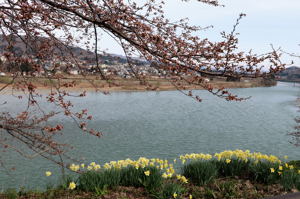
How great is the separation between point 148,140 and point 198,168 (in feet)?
20.0

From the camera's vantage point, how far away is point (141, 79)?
356 cm

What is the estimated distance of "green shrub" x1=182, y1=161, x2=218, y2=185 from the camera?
16.6 ft

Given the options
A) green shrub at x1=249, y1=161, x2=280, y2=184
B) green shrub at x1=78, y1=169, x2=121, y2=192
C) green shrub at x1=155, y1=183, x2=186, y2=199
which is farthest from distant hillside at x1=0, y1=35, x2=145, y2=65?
green shrub at x1=249, y1=161, x2=280, y2=184

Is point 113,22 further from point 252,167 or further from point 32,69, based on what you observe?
point 252,167

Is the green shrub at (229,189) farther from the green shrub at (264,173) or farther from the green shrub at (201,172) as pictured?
the green shrub at (264,173)

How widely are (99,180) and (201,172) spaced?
5.72 ft

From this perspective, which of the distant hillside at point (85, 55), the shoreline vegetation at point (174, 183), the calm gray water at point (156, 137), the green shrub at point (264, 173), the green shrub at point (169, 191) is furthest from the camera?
the calm gray water at point (156, 137)

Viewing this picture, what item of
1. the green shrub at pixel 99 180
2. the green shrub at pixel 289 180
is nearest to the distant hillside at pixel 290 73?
the green shrub at pixel 289 180

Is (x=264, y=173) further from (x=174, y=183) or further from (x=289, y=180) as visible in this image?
(x=174, y=183)

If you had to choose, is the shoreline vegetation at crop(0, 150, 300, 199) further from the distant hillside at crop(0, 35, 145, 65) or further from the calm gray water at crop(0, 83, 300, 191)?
the calm gray water at crop(0, 83, 300, 191)

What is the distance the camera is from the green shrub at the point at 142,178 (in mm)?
4633

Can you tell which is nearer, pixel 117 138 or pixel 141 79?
pixel 141 79

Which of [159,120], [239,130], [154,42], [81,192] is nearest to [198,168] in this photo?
[81,192]

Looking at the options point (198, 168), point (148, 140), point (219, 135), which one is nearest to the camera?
point (198, 168)
